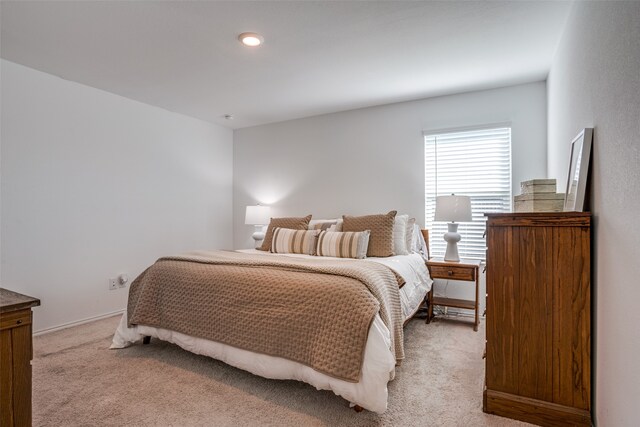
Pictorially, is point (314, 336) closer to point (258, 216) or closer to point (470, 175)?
point (470, 175)

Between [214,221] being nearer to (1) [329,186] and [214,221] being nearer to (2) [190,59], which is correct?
(1) [329,186]

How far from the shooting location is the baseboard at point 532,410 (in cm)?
161

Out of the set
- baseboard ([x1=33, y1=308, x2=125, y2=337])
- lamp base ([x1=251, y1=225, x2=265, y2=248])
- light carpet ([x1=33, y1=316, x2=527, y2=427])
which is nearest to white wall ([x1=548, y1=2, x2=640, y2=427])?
light carpet ([x1=33, y1=316, x2=527, y2=427])

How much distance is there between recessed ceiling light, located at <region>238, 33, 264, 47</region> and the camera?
94.5 inches

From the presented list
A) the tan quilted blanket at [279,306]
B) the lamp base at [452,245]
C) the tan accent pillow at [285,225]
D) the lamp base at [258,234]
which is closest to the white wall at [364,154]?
the lamp base at [258,234]

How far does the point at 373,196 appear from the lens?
13.1 ft

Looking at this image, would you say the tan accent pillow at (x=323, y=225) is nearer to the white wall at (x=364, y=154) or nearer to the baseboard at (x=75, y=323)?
the white wall at (x=364, y=154)

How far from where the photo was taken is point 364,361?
167cm

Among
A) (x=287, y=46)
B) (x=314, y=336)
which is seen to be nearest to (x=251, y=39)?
(x=287, y=46)

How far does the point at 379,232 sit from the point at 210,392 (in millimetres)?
1879

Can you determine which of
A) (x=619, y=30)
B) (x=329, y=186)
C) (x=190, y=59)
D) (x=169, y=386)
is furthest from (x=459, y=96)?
(x=169, y=386)

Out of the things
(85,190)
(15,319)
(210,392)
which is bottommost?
(210,392)

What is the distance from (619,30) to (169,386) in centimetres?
281

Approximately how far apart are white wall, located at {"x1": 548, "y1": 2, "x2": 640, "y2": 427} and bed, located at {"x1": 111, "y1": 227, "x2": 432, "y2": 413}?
89 centimetres
